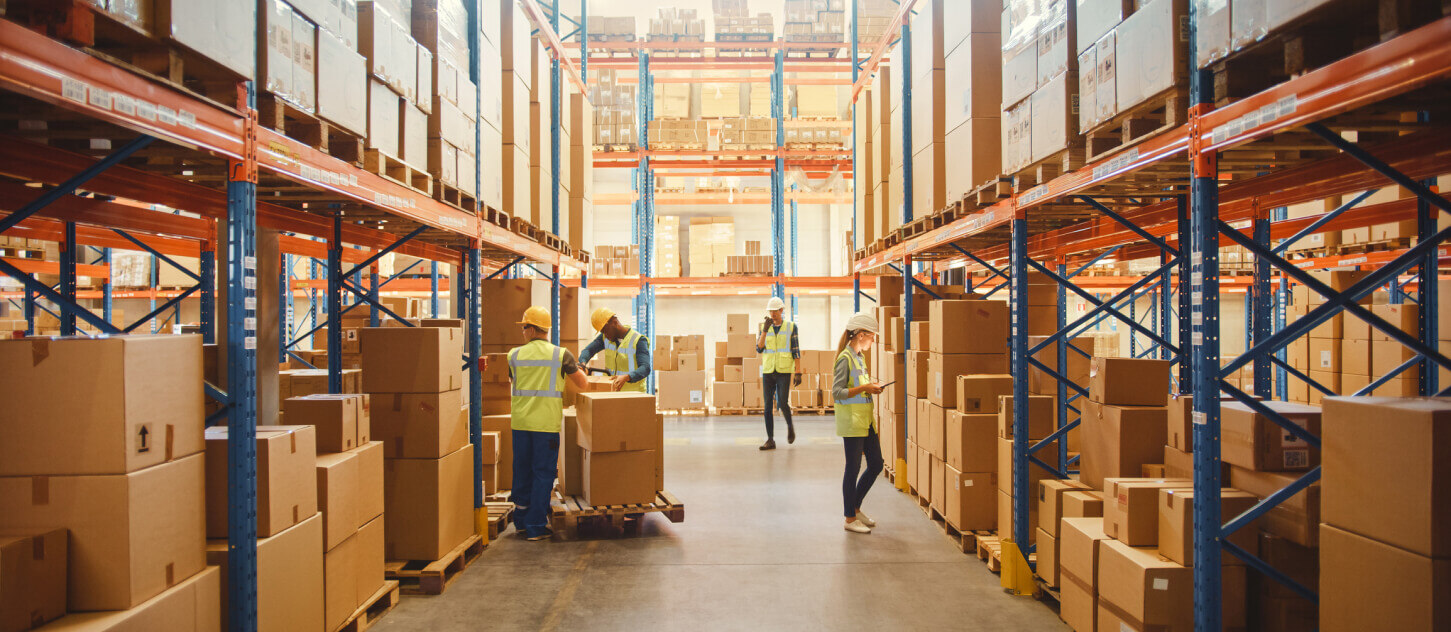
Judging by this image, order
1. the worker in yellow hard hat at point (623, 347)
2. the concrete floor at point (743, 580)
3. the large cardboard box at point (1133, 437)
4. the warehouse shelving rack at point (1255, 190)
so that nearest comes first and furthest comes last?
the warehouse shelving rack at point (1255, 190)
the large cardboard box at point (1133, 437)
the concrete floor at point (743, 580)
the worker in yellow hard hat at point (623, 347)

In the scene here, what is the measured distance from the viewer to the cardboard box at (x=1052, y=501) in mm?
4727

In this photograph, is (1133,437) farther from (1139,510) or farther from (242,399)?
(242,399)

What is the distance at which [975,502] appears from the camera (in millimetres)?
6125

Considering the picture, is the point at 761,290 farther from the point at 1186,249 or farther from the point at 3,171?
the point at 3,171

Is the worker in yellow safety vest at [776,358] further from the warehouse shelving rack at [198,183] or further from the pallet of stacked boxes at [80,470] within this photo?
the pallet of stacked boxes at [80,470]

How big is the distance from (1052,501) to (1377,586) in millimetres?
2219

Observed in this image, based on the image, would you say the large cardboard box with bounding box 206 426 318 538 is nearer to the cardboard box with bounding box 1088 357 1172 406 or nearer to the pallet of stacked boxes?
the pallet of stacked boxes

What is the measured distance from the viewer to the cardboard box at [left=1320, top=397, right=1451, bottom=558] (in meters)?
2.40

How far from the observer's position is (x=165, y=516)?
116 inches

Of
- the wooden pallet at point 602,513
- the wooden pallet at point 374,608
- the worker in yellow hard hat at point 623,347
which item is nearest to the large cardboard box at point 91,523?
the wooden pallet at point 374,608

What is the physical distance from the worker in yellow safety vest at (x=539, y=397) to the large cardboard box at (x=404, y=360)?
90 centimetres

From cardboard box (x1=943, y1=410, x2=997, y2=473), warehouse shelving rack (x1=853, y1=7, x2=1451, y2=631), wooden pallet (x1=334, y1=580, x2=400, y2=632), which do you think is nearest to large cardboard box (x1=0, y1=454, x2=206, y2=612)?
wooden pallet (x1=334, y1=580, x2=400, y2=632)

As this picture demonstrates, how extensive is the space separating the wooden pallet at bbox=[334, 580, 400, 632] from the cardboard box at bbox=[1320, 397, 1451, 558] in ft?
15.1

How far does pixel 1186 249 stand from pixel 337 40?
5165 mm
